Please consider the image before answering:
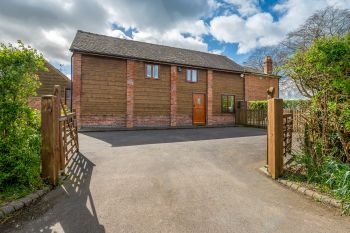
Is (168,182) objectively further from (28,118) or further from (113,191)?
(28,118)

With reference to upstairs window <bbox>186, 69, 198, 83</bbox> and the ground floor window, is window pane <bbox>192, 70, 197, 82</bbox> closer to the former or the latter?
upstairs window <bbox>186, 69, 198, 83</bbox>

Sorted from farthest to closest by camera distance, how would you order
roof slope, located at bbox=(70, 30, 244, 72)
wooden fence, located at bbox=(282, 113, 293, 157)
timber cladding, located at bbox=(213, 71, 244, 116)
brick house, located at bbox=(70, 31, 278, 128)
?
timber cladding, located at bbox=(213, 71, 244, 116), roof slope, located at bbox=(70, 30, 244, 72), brick house, located at bbox=(70, 31, 278, 128), wooden fence, located at bbox=(282, 113, 293, 157)

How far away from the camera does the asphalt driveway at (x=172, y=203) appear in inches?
98.8

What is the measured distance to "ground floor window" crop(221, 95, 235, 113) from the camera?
16.7m

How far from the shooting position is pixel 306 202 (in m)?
3.21

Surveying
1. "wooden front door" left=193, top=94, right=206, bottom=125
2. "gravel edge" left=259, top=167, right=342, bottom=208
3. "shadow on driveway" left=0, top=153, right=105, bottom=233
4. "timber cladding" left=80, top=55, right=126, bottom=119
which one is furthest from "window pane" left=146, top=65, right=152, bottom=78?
"gravel edge" left=259, top=167, right=342, bottom=208

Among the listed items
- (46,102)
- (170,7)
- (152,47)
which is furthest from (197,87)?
(46,102)

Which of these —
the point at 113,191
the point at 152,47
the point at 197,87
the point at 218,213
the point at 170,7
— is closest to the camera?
the point at 218,213

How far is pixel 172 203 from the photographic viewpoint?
3.08 meters

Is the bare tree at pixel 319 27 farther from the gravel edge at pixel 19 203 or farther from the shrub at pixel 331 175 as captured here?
the gravel edge at pixel 19 203

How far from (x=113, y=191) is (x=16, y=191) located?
4.89ft

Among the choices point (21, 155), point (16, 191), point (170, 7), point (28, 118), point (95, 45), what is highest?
point (170, 7)

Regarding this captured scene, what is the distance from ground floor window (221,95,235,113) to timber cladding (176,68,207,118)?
2.18 m

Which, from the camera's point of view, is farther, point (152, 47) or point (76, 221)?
point (152, 47)
